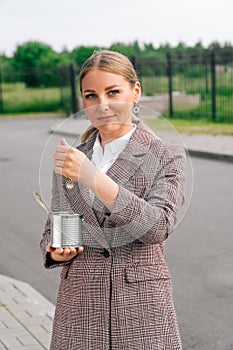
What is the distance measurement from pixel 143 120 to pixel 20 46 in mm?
47653

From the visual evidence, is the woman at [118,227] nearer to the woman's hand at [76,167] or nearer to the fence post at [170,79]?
the woman's hand at [76,167]

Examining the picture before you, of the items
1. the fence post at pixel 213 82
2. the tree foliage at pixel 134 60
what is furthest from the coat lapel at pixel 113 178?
the fence post at pixel 213 82

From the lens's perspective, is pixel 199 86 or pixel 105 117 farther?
pixel 199 86

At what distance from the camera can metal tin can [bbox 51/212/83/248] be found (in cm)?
194

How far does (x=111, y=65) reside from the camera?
1990 mm

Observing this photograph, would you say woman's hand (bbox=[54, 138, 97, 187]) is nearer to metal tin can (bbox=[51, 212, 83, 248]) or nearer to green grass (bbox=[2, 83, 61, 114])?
metal tin can (bbox=[51, 212, 83, 248])

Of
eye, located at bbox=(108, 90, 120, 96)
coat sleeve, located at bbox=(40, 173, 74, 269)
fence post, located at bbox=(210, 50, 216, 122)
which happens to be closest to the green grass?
fence post, located at bbox=(210, 50, 216, 122)

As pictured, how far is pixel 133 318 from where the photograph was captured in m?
2.09

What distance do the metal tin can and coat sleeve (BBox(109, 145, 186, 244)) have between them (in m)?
0.10

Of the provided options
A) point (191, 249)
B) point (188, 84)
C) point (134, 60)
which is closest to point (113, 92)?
point (191, 249)

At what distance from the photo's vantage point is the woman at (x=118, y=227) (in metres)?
1.97

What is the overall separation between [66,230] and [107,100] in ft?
1.25

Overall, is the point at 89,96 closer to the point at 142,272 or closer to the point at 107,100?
the point at 107,100

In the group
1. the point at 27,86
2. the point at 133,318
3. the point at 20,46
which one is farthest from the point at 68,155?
the point at 20,46
